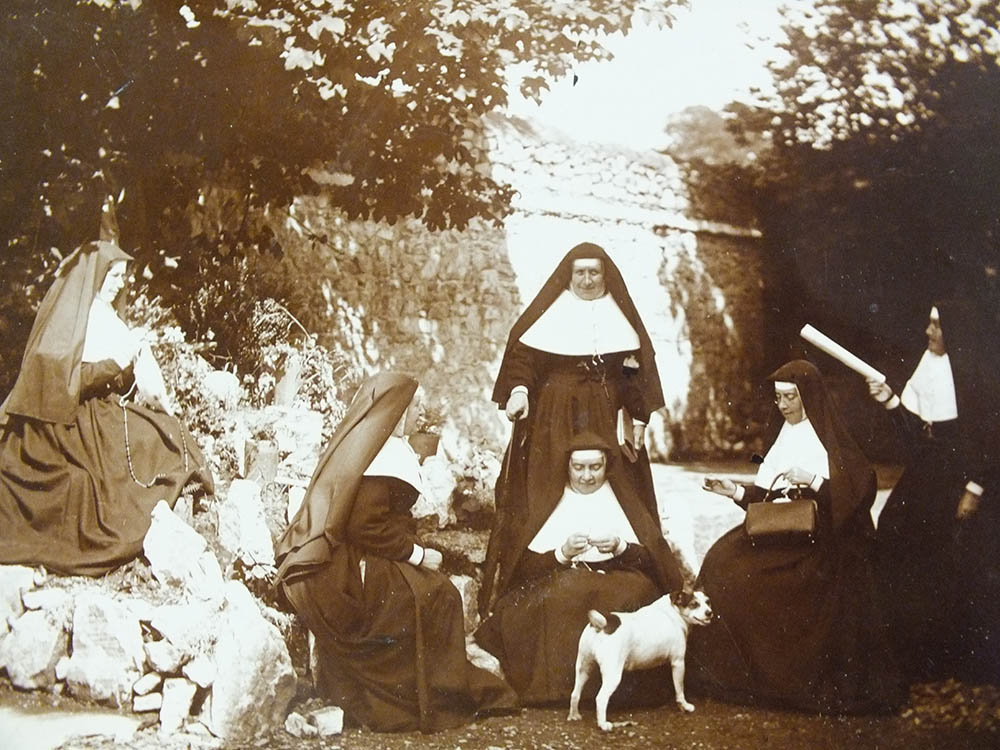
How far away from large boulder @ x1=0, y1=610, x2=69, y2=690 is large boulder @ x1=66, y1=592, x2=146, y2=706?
0.22 feet

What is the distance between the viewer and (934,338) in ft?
11.5

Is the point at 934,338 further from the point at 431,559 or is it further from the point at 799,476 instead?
the point at 431,559

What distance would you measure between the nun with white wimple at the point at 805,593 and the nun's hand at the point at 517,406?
0.73 meters

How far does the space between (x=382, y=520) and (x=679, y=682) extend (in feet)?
3.78

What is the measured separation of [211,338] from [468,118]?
124cm

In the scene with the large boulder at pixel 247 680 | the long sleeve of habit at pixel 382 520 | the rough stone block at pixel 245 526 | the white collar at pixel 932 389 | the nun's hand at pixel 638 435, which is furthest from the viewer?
the white collar at pixel 932 389

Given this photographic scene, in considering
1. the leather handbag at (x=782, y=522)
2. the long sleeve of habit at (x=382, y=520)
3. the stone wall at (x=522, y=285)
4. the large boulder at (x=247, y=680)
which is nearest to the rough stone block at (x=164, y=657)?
the large boulder at (x=247, y=680)

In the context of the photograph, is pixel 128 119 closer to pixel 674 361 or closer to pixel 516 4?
pixel 516 4

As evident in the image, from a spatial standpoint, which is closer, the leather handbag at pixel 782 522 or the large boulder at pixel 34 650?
the large boulder at pixel 34 650

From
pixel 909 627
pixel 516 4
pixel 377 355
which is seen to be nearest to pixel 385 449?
pixel 377 355

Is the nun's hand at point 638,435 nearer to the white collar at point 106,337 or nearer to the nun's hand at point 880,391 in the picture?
the nun's hand at point 880,391

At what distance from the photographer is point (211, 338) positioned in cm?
346

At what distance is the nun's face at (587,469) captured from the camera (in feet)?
10.8

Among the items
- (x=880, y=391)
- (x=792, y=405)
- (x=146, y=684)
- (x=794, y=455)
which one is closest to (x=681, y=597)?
(x=794, y=455)
